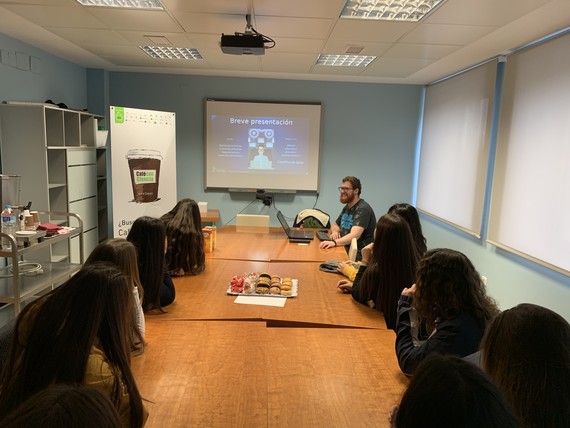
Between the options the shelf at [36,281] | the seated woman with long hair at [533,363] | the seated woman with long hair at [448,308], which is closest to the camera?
the seated woman with long hair at [533,363]

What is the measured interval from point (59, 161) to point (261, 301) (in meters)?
3.11

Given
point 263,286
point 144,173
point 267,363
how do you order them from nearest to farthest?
point 267,363 → point 263,286 → point 144,173

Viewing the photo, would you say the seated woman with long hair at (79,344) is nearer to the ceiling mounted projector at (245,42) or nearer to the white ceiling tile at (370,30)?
the ceiling mounted projector at (245,42)

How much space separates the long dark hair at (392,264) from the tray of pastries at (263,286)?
518 millimetres

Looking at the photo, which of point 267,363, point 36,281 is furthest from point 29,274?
point 267,363

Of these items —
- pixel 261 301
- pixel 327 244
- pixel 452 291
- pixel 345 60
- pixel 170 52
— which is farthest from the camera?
pixel 345 60

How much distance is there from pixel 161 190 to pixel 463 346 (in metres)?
4.28

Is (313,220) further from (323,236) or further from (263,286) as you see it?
(263,286)

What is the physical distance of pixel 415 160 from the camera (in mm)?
6258

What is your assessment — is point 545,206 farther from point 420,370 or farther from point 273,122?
point 273,122

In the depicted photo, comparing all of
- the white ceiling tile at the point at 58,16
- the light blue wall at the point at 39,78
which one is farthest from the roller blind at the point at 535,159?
the light blue wall at the point at 39,78

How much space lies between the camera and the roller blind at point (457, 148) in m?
4.42

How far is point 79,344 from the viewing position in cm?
109

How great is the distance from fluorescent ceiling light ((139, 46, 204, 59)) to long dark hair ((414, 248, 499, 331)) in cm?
382
